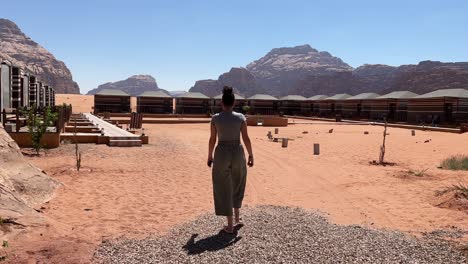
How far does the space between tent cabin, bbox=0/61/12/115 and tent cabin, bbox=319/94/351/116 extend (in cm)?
4039

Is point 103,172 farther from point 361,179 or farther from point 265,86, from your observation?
point 265,86

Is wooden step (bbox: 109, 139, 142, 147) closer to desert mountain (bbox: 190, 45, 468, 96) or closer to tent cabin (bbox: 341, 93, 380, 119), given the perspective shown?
tent cabin (bbox: 341, 93, 380, 119)

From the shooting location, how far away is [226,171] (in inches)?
195

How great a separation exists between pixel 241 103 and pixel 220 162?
5097 cm

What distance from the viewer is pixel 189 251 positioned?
4496 mm

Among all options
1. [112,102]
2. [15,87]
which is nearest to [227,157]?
[15,87]

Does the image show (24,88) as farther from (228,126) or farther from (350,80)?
(350,80)

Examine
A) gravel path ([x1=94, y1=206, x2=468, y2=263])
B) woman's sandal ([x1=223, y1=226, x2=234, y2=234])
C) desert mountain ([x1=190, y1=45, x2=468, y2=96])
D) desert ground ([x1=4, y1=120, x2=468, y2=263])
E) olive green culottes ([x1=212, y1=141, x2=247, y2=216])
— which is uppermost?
desert mountain ([x1=190, y1=45, x2=468, y2=96])

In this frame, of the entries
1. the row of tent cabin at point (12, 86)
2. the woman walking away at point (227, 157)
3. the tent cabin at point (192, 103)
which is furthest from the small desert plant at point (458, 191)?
the tent cabin at point (192, 103)

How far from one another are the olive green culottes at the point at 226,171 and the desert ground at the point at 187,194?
714mm

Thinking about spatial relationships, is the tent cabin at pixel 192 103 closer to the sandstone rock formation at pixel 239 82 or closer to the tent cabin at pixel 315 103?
the tent cabin at pixel 315 103

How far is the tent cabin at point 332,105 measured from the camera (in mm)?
52469

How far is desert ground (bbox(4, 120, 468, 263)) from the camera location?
17.4ft

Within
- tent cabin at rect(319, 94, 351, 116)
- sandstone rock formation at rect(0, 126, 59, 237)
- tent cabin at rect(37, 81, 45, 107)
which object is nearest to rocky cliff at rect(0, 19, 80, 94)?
tent cabin at rect(37, 81, 45, 107)
